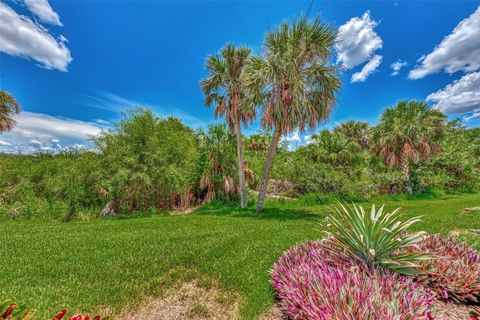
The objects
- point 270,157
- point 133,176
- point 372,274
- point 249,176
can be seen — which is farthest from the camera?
point 249,176

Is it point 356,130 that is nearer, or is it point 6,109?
point 6,109

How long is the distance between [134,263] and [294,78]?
8195 millimetres

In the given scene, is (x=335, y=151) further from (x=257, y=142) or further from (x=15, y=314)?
(x=15, y=314)

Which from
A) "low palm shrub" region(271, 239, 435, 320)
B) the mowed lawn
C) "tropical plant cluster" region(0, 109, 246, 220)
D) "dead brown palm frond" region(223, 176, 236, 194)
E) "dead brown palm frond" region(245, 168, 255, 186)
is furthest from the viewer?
"dead brown palm frond" region(245, 168, 255, 186)

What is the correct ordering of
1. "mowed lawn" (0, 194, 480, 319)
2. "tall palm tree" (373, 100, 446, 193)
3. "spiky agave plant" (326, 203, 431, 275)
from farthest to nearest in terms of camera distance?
1. "tall palm tree" (373, 100, 446, 193)
2. "spiky agave plant" (326, 203, 431, 275)
3. "mowed lawn" (0, 194, 480, 319)

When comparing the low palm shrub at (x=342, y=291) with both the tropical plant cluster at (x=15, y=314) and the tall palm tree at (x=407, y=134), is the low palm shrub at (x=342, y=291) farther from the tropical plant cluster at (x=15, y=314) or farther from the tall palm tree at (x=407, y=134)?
the tall palm tree at (x=407, y=134)

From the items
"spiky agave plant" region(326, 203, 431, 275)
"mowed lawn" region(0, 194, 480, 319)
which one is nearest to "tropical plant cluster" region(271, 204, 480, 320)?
"spiky agave plant" region(326, 203, 431, 275)

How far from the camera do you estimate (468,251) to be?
3.63 metres

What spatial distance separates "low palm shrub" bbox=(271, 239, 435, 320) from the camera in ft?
7.20

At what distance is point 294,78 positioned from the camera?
8930mm

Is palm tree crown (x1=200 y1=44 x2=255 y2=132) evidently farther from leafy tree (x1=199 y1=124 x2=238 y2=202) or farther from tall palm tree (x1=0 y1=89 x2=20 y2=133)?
tall palm tree (x1=0 y1=89 x2=20 y2=133)

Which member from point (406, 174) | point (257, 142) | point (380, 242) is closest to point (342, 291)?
point (380, 242)

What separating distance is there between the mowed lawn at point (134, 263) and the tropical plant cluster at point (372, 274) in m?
0.57

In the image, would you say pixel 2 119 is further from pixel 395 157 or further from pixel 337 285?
pixel 395 157
